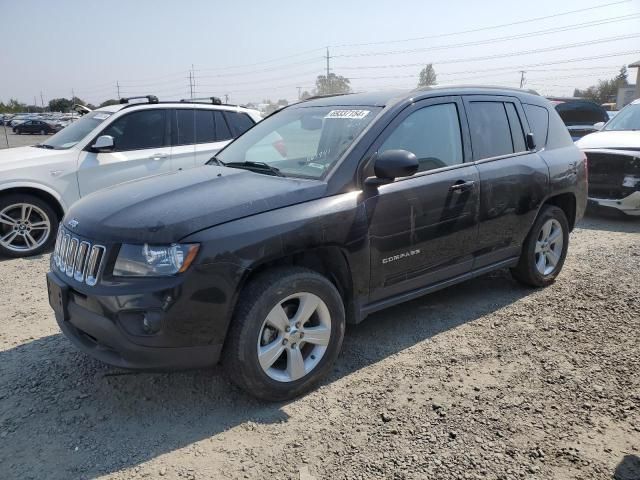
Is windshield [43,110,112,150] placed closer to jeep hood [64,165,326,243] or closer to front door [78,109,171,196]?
front door [78,109,171,196]

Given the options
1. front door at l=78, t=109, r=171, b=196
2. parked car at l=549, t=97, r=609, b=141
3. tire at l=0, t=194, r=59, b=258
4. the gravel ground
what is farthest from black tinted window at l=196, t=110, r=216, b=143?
parked car at l=549, t=97, r=609, b=141

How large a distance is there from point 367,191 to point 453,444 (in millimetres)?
1595

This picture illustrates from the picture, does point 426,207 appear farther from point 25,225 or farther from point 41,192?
point 25,225

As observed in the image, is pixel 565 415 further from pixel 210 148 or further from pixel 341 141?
pixel 210 148

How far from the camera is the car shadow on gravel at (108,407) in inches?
105

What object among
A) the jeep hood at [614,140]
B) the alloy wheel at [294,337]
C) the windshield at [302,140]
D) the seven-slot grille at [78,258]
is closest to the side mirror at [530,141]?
the windshield at [302,140]

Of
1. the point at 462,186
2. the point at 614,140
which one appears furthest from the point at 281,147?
the point at 614,140

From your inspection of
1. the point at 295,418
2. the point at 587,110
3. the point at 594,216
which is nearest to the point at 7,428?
the point at 295,418

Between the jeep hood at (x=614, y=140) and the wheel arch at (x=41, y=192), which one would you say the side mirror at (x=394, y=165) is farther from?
the jeep hood at (x=614, y=140)

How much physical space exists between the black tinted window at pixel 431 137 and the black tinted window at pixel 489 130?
201mm

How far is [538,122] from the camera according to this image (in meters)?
4.83

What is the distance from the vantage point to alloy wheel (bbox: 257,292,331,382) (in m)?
3.00

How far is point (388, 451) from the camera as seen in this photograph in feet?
8.77

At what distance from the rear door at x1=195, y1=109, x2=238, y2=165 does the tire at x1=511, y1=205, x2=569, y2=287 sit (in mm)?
4414
